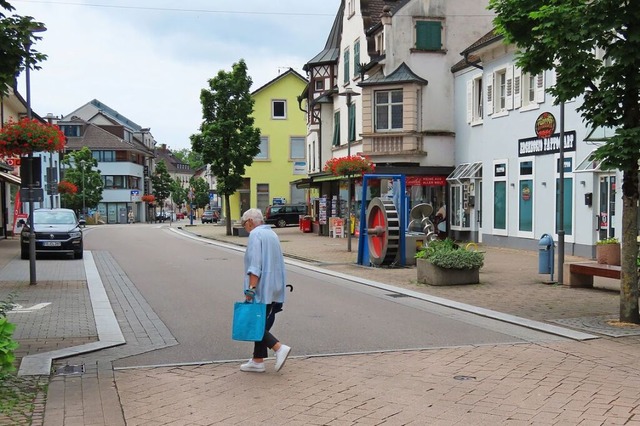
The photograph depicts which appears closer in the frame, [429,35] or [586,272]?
[586,272]

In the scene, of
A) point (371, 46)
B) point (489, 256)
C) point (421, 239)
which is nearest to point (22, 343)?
point (421, 239)

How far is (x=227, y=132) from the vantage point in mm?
38688

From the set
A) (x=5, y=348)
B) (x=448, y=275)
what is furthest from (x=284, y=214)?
(x=5, y=348)

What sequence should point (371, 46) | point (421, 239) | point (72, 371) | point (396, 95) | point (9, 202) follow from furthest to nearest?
point (9, 202)
point (371, 46)
point (396, 95)
point (421, 239)
point (72, 371)

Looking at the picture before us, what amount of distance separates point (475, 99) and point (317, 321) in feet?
64.1

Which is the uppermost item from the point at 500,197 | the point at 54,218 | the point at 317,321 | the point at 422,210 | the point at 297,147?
the point at 297,147

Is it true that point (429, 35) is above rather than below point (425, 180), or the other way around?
above

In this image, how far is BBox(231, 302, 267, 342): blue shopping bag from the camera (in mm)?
6496

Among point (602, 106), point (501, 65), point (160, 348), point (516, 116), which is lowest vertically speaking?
point (160, 348)

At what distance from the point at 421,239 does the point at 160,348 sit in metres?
11.5

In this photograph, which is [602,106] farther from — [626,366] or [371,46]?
[371,46]

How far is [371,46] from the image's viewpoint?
105 ft

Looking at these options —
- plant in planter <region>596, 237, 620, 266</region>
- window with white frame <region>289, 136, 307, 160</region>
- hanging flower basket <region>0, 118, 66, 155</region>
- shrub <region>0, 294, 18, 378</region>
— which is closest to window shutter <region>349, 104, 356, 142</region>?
hanging flower basket <region>0, 118, 66, 155</region>

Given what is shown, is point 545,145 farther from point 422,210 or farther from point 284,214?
point 284,214
